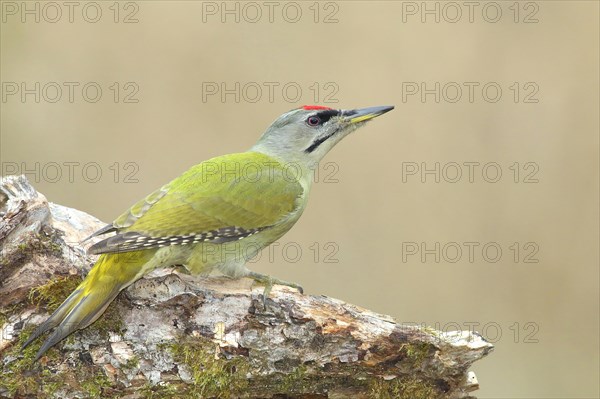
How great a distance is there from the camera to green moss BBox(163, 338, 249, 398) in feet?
16.3

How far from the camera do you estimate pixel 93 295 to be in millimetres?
4852

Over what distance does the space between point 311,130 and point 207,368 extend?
2.45 meters

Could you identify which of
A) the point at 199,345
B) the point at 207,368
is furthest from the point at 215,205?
the point at 207,368

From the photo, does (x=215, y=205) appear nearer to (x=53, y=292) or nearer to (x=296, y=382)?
(x=53, y=292)

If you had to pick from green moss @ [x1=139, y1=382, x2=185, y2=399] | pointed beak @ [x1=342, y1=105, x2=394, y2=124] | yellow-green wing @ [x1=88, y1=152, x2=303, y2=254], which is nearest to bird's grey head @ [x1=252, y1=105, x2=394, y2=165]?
pointed beak @ [x1=342, y1=105, x2=394, y2=124]

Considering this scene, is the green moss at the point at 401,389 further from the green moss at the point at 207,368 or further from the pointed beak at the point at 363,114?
the pointed beak at the point at 363,114

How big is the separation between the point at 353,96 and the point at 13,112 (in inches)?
142

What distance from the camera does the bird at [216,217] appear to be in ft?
16.1

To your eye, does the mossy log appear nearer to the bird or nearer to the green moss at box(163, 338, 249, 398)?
the green moss at box(163, 338, 249, 398)

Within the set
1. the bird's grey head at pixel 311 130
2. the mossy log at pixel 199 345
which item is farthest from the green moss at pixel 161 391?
the bird's grey head at pixel 311 130

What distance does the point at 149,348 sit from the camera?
4945 mm

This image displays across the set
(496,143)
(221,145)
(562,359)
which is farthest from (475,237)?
(221,145)

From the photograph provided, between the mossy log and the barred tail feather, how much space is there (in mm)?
169

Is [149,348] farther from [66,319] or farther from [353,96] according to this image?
[353,96]
